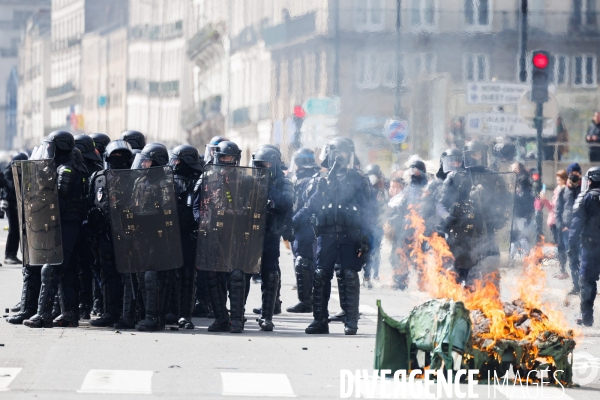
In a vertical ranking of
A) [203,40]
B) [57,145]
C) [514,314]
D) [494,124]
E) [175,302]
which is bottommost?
[175,302]

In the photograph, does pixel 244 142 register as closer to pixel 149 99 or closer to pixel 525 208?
pixel 149 99

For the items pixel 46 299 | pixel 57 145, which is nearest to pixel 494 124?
pixel 57 145

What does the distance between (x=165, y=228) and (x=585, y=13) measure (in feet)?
23.3

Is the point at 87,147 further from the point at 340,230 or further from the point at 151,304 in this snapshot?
the point at 340,230

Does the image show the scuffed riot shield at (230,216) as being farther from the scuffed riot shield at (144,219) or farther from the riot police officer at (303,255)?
the riot police officer at (303,255)

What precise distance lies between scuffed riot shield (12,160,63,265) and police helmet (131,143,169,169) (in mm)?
721

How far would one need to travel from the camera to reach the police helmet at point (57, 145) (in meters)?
14.1

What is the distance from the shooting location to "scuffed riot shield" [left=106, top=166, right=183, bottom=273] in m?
14.0

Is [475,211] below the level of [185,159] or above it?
below

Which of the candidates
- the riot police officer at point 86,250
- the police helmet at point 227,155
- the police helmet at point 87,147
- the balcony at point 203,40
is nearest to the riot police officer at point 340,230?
the police helmet at point 227,155

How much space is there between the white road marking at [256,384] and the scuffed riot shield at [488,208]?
4969 millimetres

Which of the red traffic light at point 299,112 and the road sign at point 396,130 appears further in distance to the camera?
the red traffic light at point 299,112

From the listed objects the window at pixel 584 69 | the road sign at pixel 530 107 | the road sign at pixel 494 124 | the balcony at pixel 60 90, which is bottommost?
the road sign at pixel 494 124

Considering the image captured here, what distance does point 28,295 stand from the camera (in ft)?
47.6
